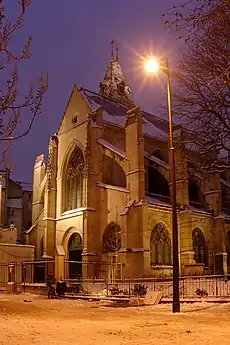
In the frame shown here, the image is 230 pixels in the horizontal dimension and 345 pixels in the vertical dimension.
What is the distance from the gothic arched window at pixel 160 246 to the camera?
94.3 feet

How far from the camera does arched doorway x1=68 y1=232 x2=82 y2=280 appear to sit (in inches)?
1227

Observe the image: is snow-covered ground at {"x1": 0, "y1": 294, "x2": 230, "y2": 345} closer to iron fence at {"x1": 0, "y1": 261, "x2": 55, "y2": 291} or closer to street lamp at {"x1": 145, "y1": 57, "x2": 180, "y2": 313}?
street lamp at {"x1": 145, "y1": 57, "x2": 180, "y2": 313}

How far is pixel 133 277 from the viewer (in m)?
Result: 25.6

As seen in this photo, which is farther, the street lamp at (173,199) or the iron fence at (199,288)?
the iron fence at (199,288)

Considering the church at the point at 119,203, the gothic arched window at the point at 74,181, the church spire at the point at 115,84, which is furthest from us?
the church spire at the point at 115,84

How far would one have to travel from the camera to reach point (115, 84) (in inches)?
2087

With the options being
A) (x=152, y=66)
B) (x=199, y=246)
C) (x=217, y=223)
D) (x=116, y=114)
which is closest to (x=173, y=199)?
(x=152, y=66)

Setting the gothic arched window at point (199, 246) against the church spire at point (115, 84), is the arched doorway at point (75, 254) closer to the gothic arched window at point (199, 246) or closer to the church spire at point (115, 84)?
the gothic arched window at point (199, 246)

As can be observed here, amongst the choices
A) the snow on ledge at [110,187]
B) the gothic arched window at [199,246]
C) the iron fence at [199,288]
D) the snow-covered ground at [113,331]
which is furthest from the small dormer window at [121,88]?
the snow-covered ground at [113,331]

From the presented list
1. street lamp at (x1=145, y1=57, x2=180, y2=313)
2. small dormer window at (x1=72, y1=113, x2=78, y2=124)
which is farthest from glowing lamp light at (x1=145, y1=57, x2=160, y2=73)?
small dormer window at (x1=72, y1=113, x2=78, y2=124)

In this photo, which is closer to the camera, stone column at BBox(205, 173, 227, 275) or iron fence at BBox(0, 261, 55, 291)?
iron fence at BBox(0, 261, 55, 291)

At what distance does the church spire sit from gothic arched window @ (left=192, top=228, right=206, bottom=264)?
22572mm

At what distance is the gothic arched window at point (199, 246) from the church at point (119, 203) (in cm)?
7

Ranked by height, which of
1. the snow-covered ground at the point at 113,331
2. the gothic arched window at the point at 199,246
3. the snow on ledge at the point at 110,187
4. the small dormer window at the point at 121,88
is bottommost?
the snow-covered ground at the point at 113,331
